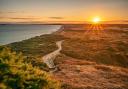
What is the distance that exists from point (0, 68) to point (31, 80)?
3.23m

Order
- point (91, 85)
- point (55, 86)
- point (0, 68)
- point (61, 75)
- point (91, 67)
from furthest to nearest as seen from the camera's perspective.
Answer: point (91, 67)
point (61, 75)
point (91, 85)
point (55, 86)
point (0, 68)

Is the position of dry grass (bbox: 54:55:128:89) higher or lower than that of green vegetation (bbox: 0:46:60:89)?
lower

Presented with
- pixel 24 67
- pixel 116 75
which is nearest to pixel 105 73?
pixel 116 75

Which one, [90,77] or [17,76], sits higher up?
[17,76]

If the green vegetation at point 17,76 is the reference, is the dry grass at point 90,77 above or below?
below

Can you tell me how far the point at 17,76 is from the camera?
27.3 meters

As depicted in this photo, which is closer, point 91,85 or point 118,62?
point 91,85

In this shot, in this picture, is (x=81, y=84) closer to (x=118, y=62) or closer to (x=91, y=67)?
(x=91, y=67)

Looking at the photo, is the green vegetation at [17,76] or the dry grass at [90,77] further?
the dry grass at [90,77]

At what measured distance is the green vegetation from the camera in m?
26.3

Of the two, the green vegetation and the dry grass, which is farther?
the dry grass

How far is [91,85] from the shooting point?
45562mm

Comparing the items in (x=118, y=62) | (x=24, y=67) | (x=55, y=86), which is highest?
(x=24, y=67)

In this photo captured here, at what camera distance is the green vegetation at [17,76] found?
26266 millimetres
